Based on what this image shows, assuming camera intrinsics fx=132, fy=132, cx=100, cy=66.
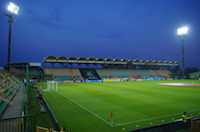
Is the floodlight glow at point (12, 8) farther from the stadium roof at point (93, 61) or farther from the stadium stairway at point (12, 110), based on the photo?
the stadium stairway at point (12, 110)

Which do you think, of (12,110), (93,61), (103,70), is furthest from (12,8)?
(103,70)

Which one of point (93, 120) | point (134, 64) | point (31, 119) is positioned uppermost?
point (134, 64)

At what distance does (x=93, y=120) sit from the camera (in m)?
9.08

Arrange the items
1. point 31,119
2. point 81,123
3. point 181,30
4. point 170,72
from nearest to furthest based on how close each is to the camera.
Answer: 1. point 31,119
2. point 81,123
3. point 181,30
4. point 170,72

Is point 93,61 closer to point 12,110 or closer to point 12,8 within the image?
point 12,8

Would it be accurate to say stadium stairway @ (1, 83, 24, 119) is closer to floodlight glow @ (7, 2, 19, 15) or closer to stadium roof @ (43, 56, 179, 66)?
floodlight glow @ (7, 2, 19, 15)

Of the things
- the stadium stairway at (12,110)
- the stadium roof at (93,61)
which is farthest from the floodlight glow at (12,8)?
the stadium stairway at (12,110)

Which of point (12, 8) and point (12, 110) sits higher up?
point (12, 8)

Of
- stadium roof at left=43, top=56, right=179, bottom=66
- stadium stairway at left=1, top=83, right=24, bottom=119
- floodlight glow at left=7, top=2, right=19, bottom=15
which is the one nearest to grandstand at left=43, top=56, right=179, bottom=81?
stadium roof at left=43, top=56, right=179, bottom=66

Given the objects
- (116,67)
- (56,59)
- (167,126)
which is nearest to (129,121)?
(167,126)

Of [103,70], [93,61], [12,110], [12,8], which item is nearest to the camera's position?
[12,110]

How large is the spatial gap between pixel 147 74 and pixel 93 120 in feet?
210

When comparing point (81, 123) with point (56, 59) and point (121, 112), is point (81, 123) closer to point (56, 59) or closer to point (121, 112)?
point (121, 112)

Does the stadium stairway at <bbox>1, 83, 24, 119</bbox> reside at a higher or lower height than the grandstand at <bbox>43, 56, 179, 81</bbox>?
lower
